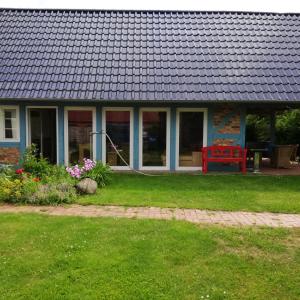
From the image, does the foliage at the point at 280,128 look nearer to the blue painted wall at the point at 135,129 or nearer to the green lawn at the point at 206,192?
the blue painted wall at the point at 135,129

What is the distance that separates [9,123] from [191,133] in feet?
19.0

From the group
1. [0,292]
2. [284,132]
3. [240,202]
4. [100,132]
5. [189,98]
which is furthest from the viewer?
[284,132]

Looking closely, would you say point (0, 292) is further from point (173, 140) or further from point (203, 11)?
point (203, 11)

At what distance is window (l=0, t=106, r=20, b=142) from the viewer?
12961 mm

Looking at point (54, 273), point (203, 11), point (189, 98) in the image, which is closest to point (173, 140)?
point (189, 98)

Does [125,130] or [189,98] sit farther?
[125,130]

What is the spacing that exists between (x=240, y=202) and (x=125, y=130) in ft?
18.0

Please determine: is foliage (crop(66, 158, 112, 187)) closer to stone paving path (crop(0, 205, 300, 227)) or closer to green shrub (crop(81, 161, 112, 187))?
green shrub (crop(81, 161, 112, 187))

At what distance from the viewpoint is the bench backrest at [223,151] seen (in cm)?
1257

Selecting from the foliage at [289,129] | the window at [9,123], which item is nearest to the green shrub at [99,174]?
the window at [9,123]

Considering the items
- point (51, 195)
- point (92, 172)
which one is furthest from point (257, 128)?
point (51, 195)

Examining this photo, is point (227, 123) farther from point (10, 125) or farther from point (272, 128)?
point (10, 125)

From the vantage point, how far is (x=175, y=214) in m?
7.64

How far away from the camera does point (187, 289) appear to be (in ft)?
14.6
